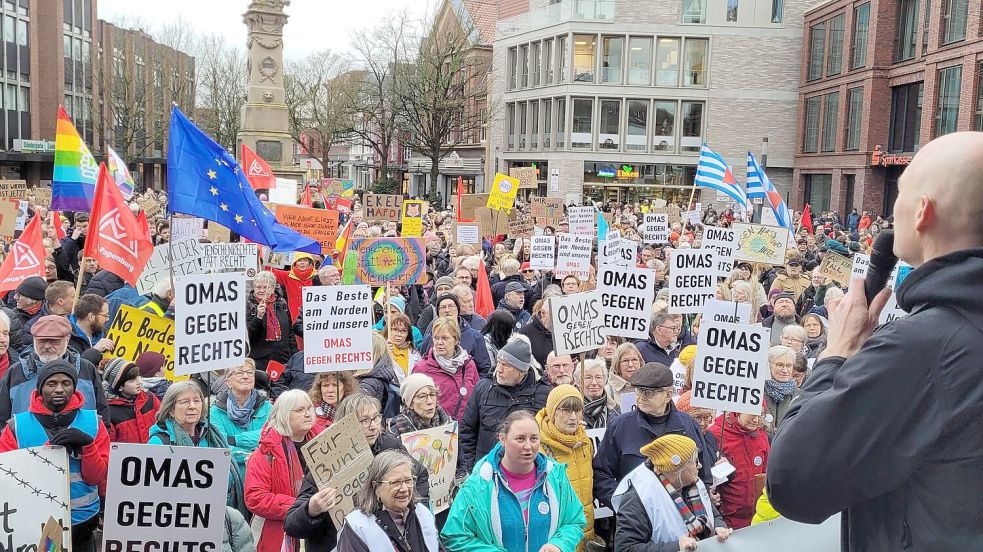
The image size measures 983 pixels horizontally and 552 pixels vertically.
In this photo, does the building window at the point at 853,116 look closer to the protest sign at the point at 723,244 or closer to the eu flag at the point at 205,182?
the protest sign at the point at 723,244

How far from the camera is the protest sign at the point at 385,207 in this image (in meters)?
20.0

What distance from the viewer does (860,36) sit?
4175 cm

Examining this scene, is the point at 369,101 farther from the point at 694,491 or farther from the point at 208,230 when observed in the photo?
the point at 694,491

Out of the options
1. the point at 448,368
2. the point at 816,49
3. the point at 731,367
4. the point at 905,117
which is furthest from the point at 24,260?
the point at 816,49

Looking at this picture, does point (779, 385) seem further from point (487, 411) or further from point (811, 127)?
point (811, 127)

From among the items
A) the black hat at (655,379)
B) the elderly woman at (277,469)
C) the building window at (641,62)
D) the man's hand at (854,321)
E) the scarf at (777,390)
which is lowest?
the elderly woman at (277,469)

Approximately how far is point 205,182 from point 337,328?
231 cm

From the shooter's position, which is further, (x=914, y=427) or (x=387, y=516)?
(x=387, y=516)

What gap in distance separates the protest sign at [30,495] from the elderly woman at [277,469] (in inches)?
43.6

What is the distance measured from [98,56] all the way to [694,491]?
2585 inches

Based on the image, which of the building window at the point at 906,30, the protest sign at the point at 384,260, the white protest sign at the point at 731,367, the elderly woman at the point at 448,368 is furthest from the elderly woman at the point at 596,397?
the building window at the point at 906,30

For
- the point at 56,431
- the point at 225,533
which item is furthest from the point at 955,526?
the point at 56,431

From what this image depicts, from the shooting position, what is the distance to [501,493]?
4.92 meters

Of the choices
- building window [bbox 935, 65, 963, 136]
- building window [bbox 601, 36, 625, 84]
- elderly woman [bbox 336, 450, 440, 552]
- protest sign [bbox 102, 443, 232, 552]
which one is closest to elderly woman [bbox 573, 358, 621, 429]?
elderly woman [bbox 336, 450, 440, 552]
